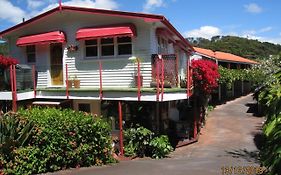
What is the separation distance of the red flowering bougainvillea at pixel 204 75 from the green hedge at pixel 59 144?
6.41 metres

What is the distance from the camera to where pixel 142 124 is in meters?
15.9

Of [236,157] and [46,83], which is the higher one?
[46,83]

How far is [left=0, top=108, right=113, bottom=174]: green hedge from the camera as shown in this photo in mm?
10508

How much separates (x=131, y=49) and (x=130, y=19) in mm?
1306

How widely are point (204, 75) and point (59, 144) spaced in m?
8.41

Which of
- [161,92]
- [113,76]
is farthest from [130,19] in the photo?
[161,92]

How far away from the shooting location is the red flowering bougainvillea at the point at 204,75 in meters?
17.0

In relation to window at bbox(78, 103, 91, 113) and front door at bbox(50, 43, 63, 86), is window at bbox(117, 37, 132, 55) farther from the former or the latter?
front door at bbox(50, 43, 63, 86)

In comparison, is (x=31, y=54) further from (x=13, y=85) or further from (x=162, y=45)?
(x=162, y=45)

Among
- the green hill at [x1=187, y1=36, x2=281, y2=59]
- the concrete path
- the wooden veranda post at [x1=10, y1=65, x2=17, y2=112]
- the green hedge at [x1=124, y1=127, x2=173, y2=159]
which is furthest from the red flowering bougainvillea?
the green hill at [x1=187, y1=36, x2=281, y2=59]

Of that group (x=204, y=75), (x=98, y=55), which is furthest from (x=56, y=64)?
(x=204, y=75)

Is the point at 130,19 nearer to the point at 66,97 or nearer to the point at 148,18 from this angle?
the point at 148,18

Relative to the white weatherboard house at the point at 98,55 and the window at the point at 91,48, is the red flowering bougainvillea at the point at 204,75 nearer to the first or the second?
the white weatherboard house at the point at 98,55

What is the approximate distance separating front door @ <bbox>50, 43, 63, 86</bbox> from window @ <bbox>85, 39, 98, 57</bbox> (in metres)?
1.69
